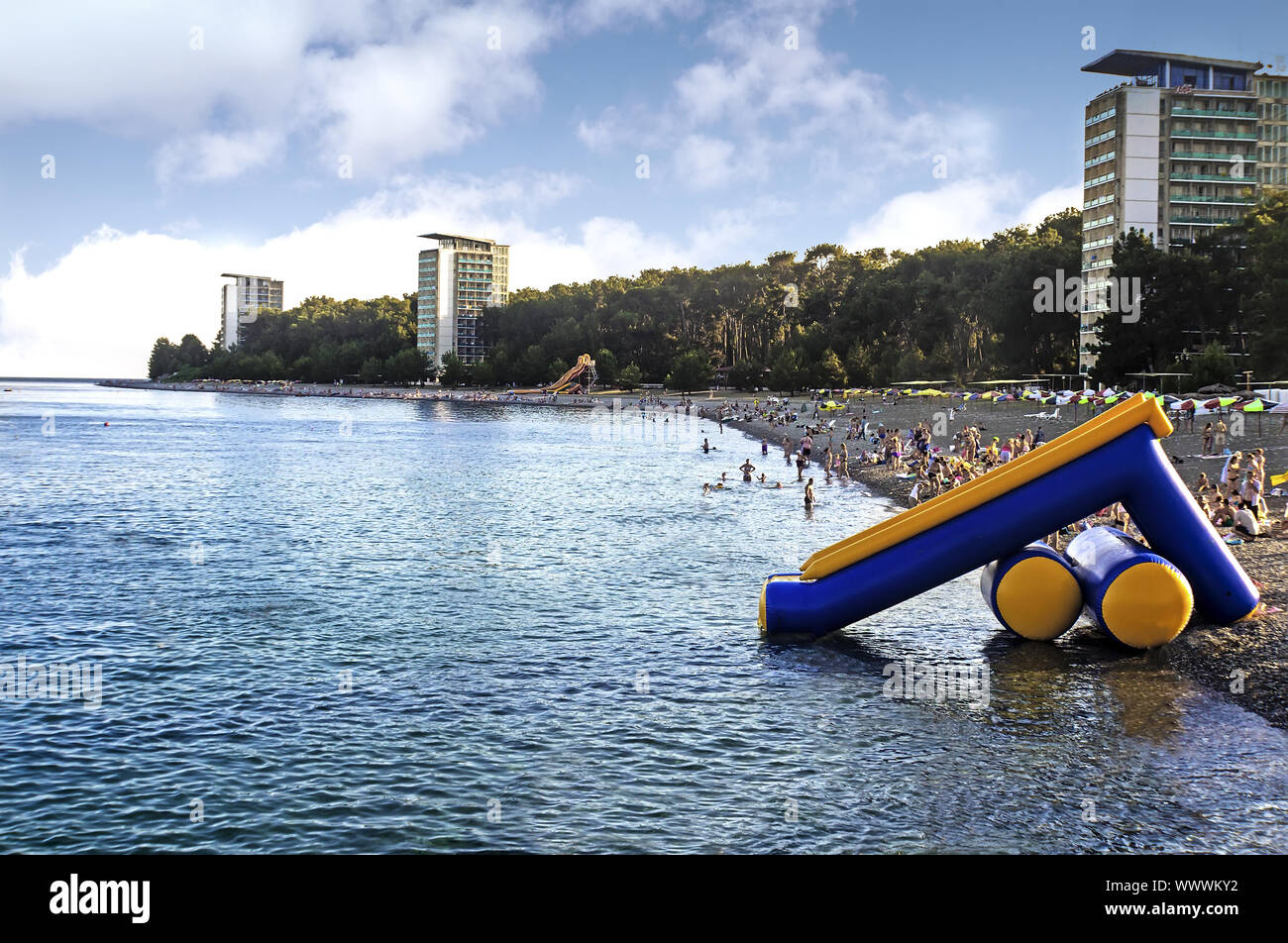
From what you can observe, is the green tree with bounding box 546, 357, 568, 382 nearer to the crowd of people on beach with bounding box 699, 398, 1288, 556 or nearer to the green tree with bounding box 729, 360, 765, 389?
the green tree with bounding box 729, 360, 765, 389

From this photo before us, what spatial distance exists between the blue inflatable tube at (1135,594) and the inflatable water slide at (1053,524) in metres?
0.12

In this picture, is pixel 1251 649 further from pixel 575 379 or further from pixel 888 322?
pixel 575 379

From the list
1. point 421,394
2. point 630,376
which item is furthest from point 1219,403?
point 421,394

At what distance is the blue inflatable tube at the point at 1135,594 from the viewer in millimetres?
15812

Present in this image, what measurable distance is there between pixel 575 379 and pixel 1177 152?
7879cm

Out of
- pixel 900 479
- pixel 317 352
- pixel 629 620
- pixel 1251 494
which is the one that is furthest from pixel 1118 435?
pixel 317 352

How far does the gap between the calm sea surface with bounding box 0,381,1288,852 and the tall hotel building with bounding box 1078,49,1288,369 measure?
270ft

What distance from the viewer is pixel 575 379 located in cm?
14725

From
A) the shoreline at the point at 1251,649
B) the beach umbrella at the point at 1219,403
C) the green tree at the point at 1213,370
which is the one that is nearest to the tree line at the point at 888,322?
the green tree at the point at 1213,370

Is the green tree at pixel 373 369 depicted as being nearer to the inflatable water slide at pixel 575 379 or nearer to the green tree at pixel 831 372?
the inflatable water slide at pixel 575 379

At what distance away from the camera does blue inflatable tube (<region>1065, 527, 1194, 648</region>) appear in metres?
15.8

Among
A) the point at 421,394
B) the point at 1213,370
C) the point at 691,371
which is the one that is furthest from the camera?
the point at 421,394

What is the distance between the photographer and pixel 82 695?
16.1 metres
